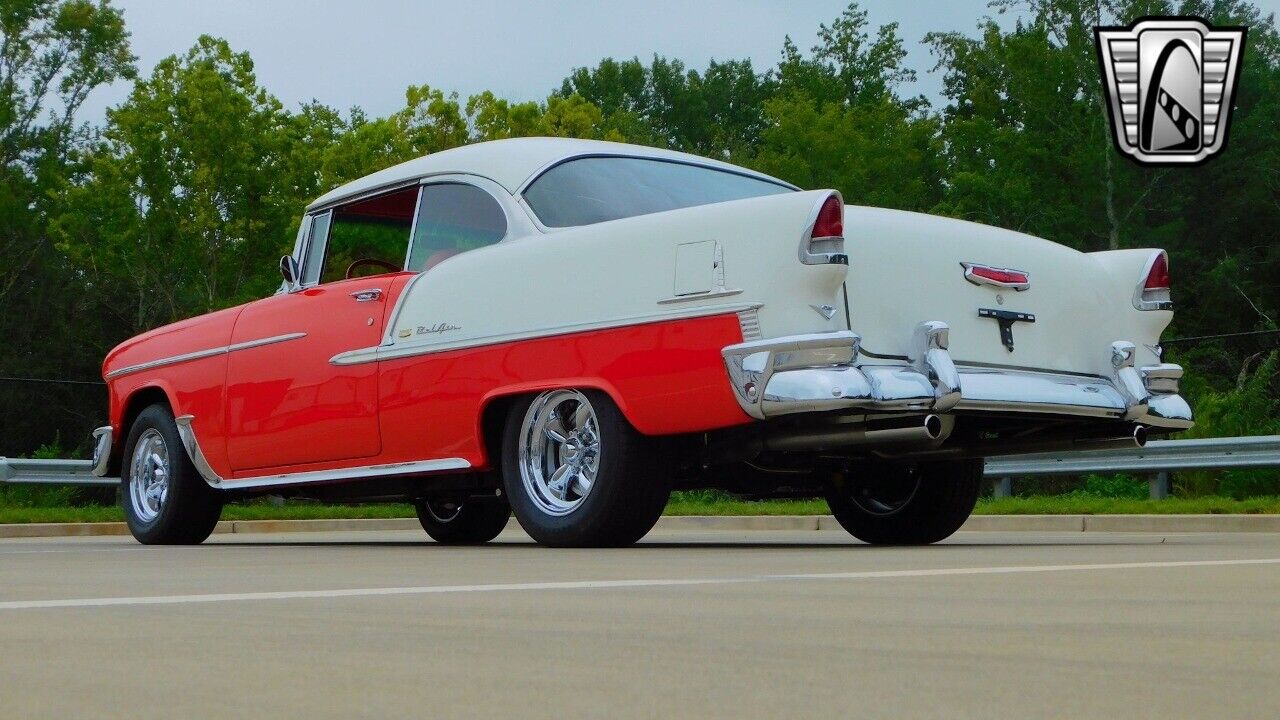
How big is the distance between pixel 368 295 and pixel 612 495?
1995 millimetres

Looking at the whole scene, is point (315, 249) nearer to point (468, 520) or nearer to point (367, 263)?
point (367, 263)

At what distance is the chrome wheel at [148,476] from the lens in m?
9.84

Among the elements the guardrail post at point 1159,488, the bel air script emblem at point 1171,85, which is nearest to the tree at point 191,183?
the bel air script emblem at point 1171,85

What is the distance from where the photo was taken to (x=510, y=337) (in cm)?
749

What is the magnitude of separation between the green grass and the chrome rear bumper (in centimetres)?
580

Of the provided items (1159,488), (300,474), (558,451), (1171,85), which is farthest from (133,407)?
(1171,85)

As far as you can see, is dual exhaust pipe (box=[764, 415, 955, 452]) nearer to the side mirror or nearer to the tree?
the side mirror

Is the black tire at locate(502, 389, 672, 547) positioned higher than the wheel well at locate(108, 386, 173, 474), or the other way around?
the wheel well at locate(108, 386, 173, 474)

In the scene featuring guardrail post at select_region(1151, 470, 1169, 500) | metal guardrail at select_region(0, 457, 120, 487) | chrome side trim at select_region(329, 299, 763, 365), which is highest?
chrome side trim at select_region(329, 299, 763, 365)

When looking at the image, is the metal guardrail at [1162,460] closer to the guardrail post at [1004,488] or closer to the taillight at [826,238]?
the guardrail post at [1004,488]

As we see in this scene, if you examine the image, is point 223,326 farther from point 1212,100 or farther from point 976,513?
point 1212,100

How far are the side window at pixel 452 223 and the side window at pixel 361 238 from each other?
167mm

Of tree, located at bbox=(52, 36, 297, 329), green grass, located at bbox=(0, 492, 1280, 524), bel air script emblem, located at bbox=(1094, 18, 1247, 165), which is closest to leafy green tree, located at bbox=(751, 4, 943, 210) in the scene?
bel air script emblem, located at bbox=(1094, 18, 1247, 165)

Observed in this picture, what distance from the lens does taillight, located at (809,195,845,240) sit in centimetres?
658
